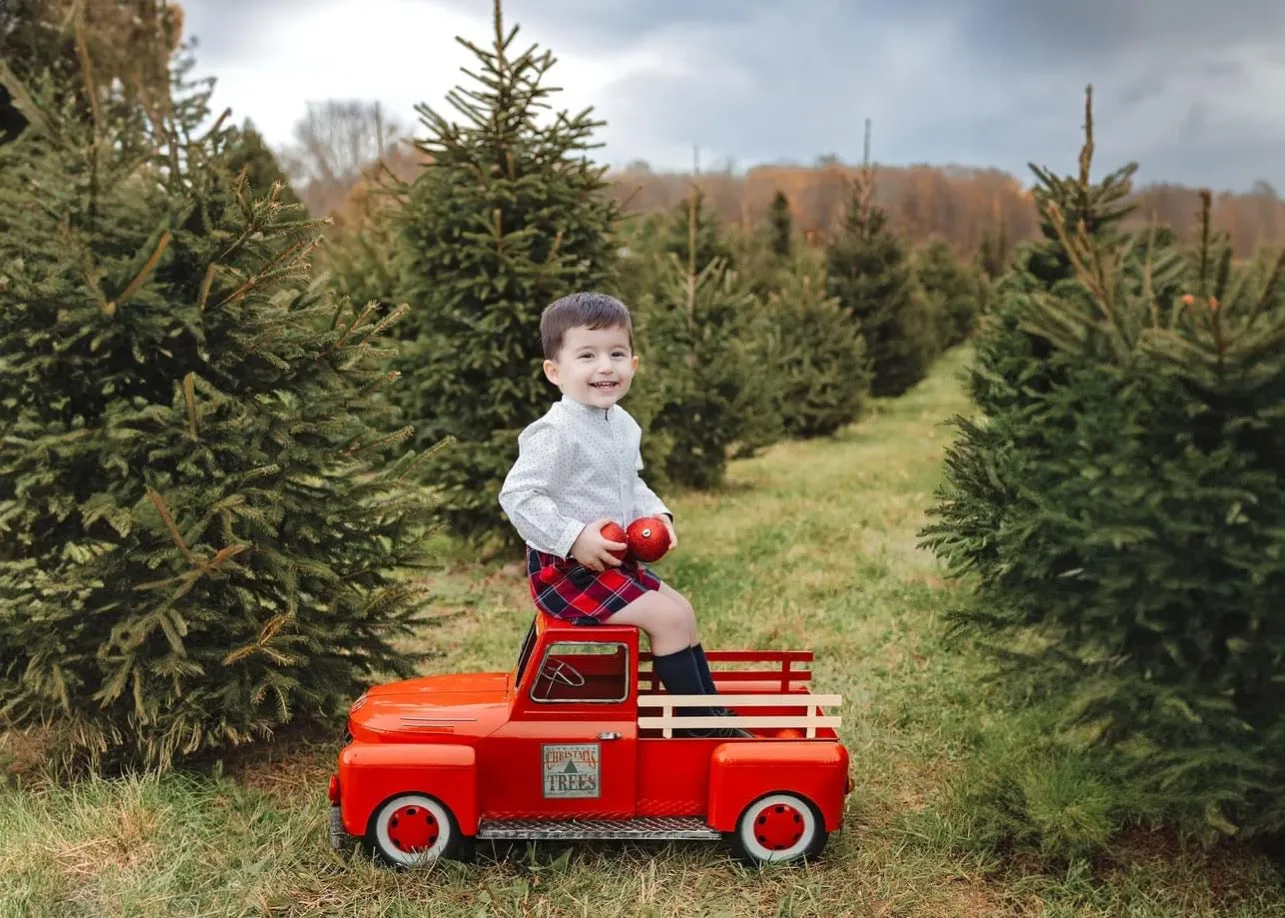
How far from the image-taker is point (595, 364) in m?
3.51

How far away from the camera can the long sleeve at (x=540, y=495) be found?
3375 mm

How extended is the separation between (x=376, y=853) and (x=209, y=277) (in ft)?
7.33

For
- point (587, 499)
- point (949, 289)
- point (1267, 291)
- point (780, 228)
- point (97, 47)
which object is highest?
point (97, 47)

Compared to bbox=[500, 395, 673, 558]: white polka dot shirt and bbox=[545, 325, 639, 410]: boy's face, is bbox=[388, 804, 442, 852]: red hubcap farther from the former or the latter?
bbox=[545, 325, 639, 410]: boy's face

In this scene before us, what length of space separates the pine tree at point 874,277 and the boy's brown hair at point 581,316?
14.7m

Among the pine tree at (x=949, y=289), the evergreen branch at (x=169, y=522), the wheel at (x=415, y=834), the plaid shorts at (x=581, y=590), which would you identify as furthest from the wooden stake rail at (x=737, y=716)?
the pine tree at (x=949, y=289)

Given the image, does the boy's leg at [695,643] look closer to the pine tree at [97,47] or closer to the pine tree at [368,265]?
the pine tree at [97,47]

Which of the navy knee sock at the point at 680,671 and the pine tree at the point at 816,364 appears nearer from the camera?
the navy knee sock at the point at 680,671

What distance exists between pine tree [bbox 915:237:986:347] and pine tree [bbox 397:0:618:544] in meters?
18.3

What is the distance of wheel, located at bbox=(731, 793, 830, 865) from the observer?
3518 millimetres

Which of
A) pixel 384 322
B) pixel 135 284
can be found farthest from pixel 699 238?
pixel 135 284

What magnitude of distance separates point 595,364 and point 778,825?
1761mm

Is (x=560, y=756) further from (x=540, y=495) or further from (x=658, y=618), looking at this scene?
(x=540, y=495)

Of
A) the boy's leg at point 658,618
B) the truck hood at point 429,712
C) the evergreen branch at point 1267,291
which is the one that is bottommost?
the truck hood at point 429,712
